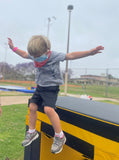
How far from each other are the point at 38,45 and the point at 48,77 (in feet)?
1.06

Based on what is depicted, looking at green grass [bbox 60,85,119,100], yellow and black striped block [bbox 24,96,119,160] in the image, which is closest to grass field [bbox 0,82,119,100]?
green grass [bbox 60,85,119,100]

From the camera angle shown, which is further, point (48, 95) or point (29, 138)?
point (29, 138)

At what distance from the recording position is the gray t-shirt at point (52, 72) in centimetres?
153

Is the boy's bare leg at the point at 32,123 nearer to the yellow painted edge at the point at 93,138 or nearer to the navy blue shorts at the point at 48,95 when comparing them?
Result: the navy blue shorts at the point at 48,95

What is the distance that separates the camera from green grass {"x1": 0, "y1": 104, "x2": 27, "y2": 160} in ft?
8.07

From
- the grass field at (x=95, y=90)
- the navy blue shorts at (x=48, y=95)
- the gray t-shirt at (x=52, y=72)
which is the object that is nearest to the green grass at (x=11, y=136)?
the navy blue shorts at (x=48, y=95)

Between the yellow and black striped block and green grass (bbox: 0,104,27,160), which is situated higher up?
the yellow and black striped block

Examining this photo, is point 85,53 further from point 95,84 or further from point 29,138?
point 95,84

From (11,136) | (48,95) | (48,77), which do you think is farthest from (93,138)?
(11,136)

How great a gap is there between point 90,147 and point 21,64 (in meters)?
39.5

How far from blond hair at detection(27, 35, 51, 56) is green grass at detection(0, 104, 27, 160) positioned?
1746mm

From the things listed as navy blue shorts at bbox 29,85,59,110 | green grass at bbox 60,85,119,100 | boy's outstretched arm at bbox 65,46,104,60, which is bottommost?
green grass at bbox 60,85,119,100

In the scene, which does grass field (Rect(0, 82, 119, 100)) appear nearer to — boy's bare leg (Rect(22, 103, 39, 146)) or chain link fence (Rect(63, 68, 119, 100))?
chain link fence (Rect(63, 68, 119, 100))

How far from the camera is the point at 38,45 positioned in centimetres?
145
